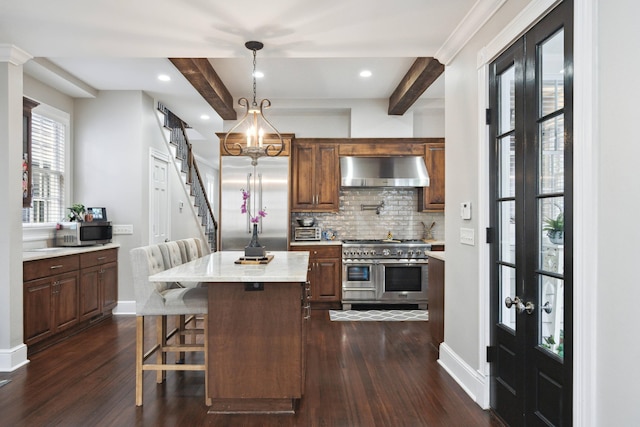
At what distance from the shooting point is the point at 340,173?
232 inches

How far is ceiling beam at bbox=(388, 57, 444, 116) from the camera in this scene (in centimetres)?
412

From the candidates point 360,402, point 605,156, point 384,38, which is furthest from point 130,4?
point 360,402

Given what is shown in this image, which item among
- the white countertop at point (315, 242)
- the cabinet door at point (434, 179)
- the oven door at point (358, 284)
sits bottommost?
the oven door at point (358, 284)

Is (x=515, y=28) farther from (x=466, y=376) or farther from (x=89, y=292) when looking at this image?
(x=89, y=292)

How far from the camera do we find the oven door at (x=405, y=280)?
220 inches

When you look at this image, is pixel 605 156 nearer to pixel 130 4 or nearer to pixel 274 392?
pixel 274 392

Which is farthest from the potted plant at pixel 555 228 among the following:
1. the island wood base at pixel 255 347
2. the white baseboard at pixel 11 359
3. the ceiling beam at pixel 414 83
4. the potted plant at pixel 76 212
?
the potted plant at pixel 76 212

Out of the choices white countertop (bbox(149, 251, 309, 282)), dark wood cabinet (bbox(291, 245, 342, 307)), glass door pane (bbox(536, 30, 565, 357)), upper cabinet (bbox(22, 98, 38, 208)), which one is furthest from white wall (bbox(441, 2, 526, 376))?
upper cabinet (bbox(22, 98, 38, 208))

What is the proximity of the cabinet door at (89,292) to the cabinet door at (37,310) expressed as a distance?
52 cm

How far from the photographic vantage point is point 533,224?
84.4 inches

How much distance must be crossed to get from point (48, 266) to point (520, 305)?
407 centimetres

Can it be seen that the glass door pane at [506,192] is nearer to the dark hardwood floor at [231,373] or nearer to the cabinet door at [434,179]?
the dark hardwood floor at [231,373]

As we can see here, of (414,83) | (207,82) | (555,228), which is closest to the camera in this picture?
(555,228)

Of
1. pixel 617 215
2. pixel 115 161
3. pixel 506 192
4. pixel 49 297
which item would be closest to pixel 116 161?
pixel 115 161
